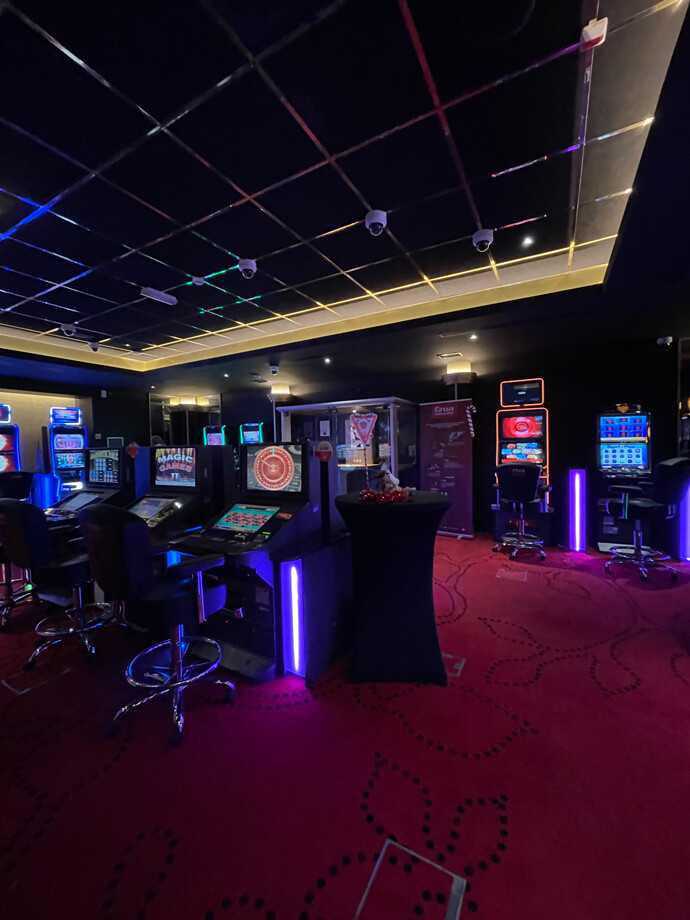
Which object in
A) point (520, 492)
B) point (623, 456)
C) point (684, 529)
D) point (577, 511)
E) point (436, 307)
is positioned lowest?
point (684, 529)

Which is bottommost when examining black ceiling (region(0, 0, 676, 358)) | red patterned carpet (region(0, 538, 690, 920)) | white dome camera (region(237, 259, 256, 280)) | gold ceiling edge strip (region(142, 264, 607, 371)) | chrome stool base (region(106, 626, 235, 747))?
red patterned carpet (region(0, 538, 690, 920))

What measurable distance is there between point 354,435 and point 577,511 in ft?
13.1

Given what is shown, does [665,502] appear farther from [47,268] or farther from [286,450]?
[47,268]

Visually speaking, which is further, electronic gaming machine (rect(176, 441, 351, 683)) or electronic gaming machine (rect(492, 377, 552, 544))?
electronic gaming machine (rect(492, 377, 552, 544))

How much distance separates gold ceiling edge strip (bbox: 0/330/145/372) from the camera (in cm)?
551

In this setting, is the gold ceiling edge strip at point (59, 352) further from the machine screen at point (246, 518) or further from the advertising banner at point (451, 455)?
the advertising banner at point (451, 455)

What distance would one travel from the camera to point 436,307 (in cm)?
433

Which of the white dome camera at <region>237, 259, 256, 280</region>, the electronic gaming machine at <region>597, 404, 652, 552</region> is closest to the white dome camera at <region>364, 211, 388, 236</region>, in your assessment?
the white dome camera at <region>237, 259, 256, 280</region>

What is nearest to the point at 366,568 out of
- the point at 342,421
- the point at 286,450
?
the point at 286,450

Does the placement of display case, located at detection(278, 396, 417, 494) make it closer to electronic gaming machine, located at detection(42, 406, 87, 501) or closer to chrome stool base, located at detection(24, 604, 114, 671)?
chrome stool base, located at detection(24, 604, 114, 671)

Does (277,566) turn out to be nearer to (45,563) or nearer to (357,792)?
(357,792)

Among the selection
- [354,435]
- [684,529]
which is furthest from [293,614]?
[354,435]

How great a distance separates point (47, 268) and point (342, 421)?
16.7 ft

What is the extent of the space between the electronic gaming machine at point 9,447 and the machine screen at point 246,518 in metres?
6.19
